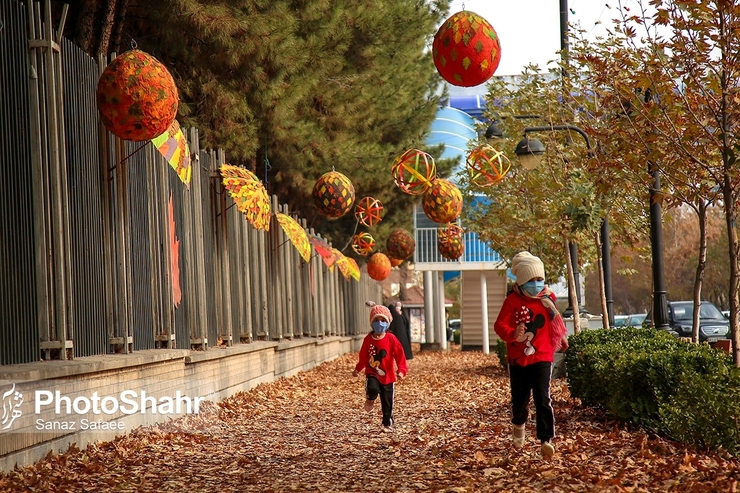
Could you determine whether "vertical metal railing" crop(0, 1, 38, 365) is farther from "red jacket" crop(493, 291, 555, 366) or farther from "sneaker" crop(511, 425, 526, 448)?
"sneaker" crop(511, 425, 526, 448)

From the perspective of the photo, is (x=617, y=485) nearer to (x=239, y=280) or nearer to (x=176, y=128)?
(x=176, y=128)

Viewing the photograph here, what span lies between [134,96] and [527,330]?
3936mm

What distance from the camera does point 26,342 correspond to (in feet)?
28.3

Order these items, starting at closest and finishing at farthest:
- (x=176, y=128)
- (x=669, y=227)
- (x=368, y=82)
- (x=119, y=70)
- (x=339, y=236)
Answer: (x=119, y=70)
(x=176, y=128)
(x=368, y=82)
(x=339, y=236)
(x=669, y=227)

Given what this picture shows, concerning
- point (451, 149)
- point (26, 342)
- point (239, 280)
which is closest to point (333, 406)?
point (239, 280)

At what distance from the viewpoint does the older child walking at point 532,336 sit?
28.1ft

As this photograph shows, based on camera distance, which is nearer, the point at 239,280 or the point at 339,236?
the point at 239,280

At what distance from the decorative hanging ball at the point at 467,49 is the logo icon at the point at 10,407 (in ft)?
16.9

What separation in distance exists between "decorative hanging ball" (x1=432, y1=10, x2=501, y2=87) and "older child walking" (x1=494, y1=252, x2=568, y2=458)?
7.67 feet

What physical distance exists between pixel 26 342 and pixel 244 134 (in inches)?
524

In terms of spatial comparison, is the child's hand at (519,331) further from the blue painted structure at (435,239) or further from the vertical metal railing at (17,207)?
the blue painted structure at (435,239)

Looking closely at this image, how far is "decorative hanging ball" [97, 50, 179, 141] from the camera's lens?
912 centimetres

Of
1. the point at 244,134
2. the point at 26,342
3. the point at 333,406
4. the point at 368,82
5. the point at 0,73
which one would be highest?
the point at 368,82

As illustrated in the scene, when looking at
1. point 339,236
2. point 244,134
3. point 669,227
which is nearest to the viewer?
point 244,134
